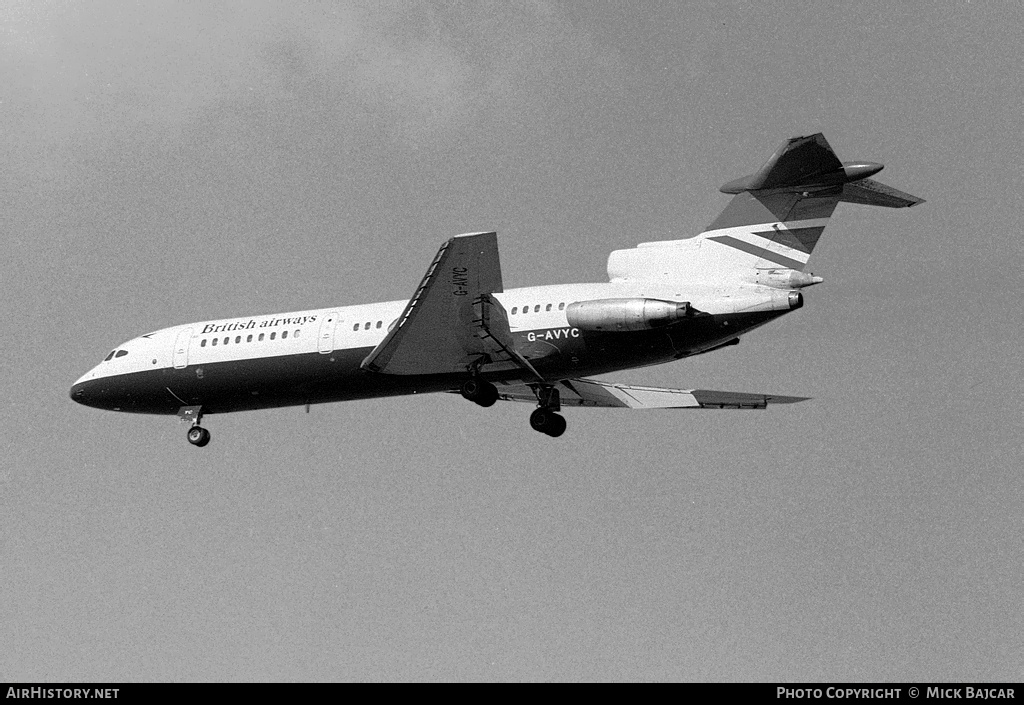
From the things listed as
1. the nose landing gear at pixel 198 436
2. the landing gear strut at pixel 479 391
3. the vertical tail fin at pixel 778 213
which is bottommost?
the landing gear strut at pixel 479 391

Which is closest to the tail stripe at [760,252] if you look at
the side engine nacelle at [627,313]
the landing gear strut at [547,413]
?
the side engine nacelle at [627,313]

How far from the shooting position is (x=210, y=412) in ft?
133

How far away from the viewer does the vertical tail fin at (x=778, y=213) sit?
1326 inches

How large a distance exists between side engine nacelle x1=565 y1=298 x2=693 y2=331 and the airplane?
38 mm

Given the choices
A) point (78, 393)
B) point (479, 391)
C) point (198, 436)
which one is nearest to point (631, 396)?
point (479, 391)

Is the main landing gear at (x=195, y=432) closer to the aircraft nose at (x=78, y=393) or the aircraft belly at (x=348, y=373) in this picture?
the aircraft belly at (x=348, y=373)

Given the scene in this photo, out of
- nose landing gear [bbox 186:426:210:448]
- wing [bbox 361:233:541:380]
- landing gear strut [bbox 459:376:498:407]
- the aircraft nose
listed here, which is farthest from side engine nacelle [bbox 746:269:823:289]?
the aircraft nose

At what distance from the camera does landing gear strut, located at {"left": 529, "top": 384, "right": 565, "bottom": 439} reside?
39531 mm

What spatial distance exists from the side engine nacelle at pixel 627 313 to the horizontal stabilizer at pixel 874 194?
180 inches

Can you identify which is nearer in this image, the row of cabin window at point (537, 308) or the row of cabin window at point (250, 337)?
the row of cabin window at point (537, 308)

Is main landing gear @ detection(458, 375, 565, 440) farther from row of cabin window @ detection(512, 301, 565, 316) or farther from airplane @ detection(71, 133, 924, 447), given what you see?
row of cabin window @ detection(512, 301, 565, 316)

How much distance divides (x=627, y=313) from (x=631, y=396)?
856 centimetres
